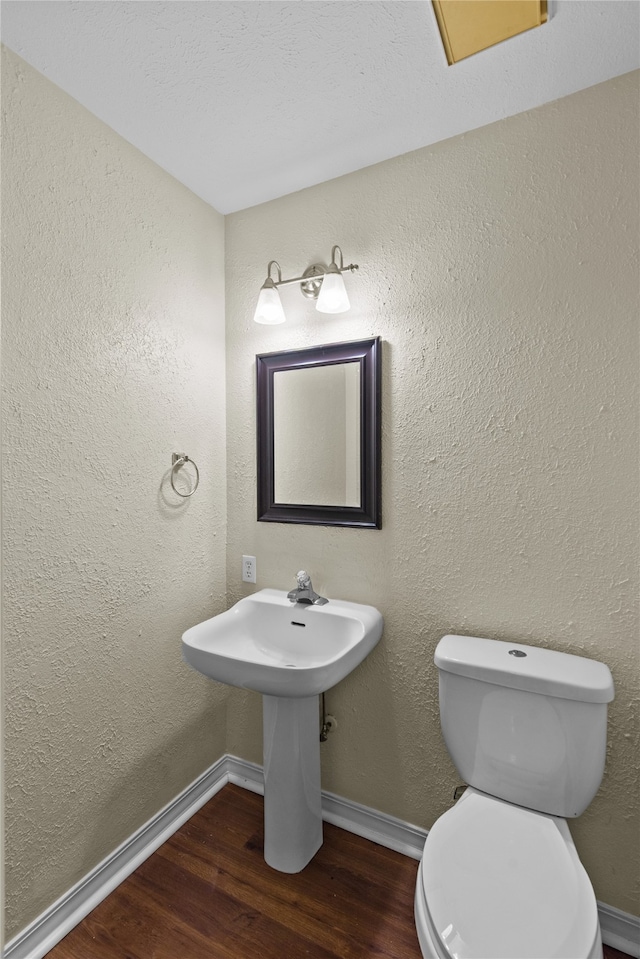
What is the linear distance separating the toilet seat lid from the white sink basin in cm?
47

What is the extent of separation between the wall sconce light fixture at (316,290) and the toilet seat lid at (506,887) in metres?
1.54

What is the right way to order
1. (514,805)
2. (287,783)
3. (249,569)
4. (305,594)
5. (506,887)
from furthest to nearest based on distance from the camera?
(249,569) → (305,594) → (287,783) → (514,805) → (506,887)

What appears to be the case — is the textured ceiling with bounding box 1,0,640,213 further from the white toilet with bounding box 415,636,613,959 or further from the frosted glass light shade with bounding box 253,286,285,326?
the white toilet with bounding box 415,636,613,959

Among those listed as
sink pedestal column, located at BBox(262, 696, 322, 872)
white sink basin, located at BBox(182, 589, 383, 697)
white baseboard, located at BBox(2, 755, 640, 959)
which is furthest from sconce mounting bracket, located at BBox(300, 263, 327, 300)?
white baseboard, located at BBox(2, 755, 640, 959)

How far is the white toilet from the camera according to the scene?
0.91m

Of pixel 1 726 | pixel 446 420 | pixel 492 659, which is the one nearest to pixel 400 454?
pixel 446 420

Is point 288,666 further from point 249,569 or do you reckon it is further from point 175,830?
point 175,830

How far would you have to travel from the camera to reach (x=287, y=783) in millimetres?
1546

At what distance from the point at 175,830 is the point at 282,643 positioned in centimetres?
78

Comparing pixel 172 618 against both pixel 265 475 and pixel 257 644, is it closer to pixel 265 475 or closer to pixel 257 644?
pixel 257 644

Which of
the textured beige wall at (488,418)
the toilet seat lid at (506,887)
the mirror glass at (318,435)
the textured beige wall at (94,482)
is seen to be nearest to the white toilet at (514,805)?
the toilet seat lid at (506,887)

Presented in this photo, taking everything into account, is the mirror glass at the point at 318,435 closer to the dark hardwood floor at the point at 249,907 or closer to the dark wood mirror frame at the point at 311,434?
the dark wood mirror frame at the point at 311,434

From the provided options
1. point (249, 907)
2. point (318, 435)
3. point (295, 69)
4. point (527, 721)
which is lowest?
point (249, 907)

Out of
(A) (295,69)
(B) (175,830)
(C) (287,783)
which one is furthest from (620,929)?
(A) (295,69)
